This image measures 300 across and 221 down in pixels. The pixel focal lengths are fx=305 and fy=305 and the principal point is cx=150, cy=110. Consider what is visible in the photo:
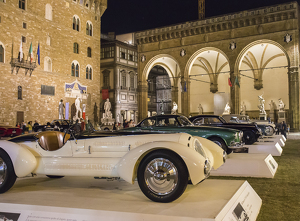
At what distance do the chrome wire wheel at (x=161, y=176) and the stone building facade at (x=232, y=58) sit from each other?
30088 millimetres

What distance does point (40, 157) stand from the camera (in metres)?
4.31

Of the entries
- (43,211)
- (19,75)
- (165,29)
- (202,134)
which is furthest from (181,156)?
(165,29)

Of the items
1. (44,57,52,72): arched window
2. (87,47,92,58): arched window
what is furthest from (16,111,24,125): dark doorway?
(87,47,92,58): arched window

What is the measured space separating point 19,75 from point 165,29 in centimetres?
1781

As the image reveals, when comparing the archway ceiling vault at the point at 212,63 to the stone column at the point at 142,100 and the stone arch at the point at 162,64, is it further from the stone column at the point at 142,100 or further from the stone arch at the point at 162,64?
the stone column at the point at 142,100

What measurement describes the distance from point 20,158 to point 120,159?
54.6 inches

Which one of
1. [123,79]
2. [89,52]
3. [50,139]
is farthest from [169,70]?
[50,139]

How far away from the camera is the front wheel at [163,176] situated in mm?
Result: 3299

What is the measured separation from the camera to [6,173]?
13.3 feet

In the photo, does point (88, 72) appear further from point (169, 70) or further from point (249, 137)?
point (249, 137)

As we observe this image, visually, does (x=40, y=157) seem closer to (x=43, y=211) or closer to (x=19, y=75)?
(x=43, y=211)

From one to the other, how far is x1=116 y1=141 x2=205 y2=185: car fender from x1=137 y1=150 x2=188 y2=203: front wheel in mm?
64

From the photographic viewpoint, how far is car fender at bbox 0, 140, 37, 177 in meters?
4.05

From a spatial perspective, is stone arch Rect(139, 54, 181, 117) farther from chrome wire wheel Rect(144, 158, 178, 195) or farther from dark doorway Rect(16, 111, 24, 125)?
chrome wire wheel Rect(144, 158, 178, 195)
